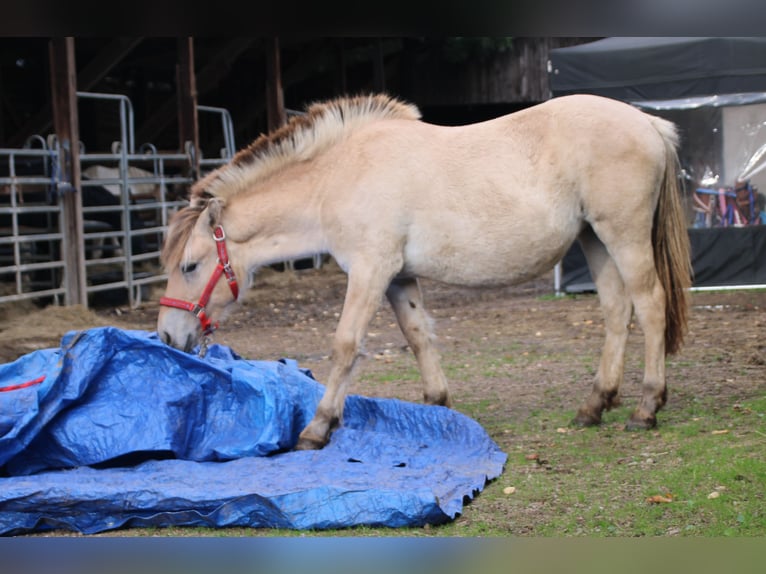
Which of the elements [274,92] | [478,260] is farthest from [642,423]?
[274,92]

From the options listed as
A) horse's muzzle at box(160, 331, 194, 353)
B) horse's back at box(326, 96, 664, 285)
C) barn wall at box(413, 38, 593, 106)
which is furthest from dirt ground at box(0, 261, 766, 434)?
barn wall at box(413, 38, 593, 106)

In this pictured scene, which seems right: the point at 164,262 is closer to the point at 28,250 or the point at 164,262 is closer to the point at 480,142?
the point at 480,142

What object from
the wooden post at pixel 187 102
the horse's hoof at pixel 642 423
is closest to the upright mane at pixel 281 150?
the horse's hoof at pixel 642 423

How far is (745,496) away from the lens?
3785 millimetres

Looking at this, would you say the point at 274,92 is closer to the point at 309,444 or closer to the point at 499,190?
the point at 499,190

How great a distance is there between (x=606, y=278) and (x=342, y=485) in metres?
2.16

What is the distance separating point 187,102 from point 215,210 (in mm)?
7649

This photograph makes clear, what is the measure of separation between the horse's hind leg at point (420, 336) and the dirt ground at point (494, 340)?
0.99 feet

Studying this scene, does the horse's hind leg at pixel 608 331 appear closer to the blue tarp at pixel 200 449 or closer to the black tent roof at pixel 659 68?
the blue tarp at pixel 200 449

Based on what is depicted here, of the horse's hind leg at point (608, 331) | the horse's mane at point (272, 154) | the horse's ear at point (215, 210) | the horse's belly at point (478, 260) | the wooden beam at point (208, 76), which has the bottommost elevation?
the horse's hind leg at point (608, 331)

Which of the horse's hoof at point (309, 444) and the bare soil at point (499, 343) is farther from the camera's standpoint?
the bare soil at point (499, 343)

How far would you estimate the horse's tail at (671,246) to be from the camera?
16.7 ft

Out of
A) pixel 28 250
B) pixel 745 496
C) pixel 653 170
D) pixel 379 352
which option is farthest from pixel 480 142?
pixel 28 250

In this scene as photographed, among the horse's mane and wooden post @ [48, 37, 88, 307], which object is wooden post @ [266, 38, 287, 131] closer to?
wooden post @ [48, 37, 88, 307]
